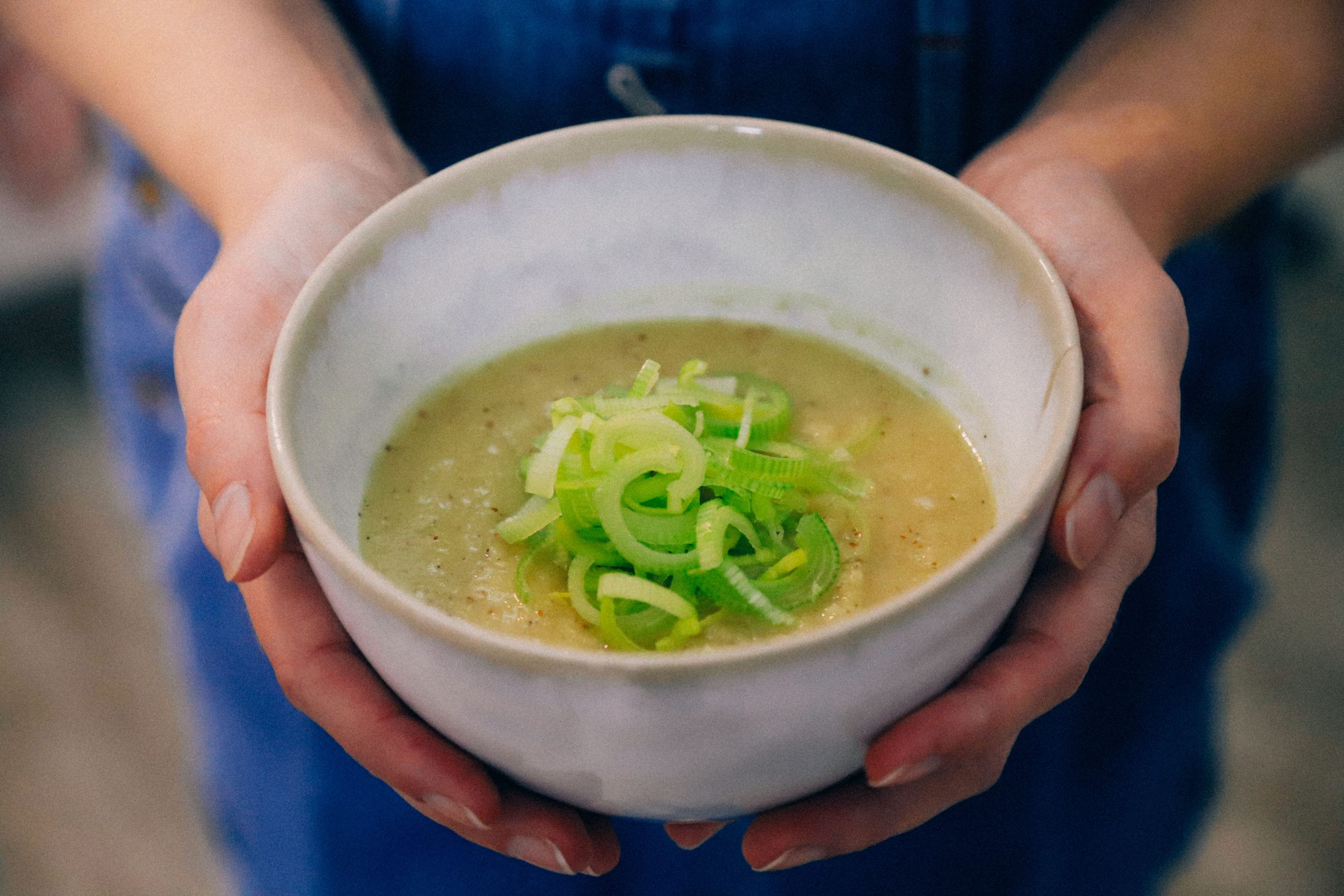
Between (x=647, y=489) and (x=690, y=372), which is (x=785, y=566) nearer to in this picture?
(x=647, y=489)

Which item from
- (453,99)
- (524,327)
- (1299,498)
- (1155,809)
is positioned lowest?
(1299,498)

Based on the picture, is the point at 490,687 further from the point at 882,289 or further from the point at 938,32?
the point at 938,32

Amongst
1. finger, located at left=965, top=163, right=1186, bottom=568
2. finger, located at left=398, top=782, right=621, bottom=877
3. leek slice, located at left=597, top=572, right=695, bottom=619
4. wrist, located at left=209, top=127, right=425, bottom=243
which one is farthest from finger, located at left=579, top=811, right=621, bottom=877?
wrist, located at left=209, top=127, right=425, bottom=243

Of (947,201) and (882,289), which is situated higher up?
Result: (947,201)

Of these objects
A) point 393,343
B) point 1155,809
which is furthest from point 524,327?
point 1155,809

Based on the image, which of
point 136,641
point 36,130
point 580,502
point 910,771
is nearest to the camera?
point 910,771

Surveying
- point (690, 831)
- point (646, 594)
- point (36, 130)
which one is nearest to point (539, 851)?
point (690, 831)

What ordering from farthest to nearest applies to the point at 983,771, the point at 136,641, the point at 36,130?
the point at 136,641, the point at 36,130, the point at 983,771

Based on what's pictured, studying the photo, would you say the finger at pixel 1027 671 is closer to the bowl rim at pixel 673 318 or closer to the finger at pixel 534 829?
the bowl rim at pixel 673 318
